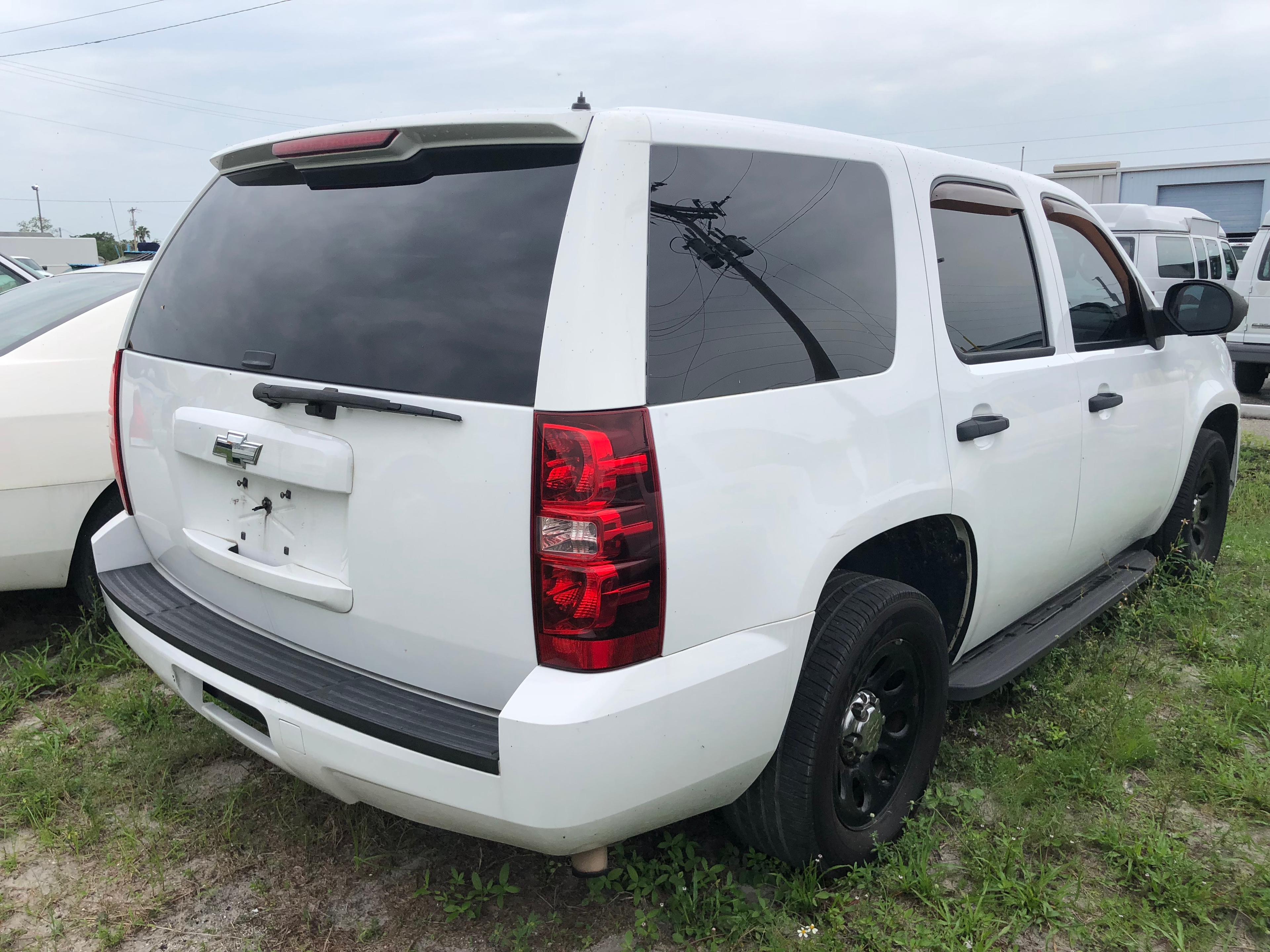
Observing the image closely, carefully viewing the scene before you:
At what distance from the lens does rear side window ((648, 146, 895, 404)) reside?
198 centimetres

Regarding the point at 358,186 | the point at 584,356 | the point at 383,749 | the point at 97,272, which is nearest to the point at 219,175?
the point at 358,186

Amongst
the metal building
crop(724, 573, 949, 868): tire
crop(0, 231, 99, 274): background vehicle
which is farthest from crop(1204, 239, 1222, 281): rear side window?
crop(0, 231, 99, 274): background vehicle

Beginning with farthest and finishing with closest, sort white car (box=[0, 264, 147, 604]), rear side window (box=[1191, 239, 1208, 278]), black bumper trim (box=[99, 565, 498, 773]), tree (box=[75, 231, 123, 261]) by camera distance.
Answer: tree (box=[75, 231, 123, 261]), rear side window (box=[1191, 239, 1208, 278]), white car (box=[0, 264, 147, 604]), black bumper trim (box=[99, 565, 498, 773])

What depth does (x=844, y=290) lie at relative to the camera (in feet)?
7.89

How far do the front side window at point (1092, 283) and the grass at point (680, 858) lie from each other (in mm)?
1301

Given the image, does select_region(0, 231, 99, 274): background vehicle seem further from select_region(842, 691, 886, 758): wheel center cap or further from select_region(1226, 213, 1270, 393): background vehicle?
select_region(842, 691, 886, 758): wheel center cap

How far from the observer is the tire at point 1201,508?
4355 millimetres

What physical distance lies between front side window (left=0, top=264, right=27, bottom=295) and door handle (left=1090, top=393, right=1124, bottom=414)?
6.37 meters

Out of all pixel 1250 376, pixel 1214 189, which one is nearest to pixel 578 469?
pixel 1250 376

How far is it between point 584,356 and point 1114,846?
6.80 ft

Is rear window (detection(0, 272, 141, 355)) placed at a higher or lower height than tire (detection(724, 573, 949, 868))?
higher

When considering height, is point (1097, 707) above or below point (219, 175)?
below

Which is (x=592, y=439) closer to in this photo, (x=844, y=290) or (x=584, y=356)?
(x=584, y=356)

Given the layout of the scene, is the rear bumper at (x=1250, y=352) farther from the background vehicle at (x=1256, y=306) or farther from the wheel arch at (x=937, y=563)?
the wheel arch at (x=937, y=563)
